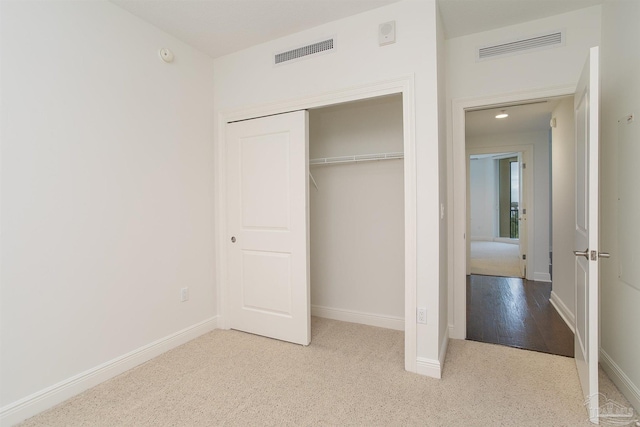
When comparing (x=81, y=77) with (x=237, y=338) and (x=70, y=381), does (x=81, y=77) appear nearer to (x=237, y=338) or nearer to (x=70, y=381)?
(x=70, y=381)

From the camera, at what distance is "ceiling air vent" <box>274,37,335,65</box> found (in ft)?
8.13

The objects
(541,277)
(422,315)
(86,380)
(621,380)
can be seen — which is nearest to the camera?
(621,380)

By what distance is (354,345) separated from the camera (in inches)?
104

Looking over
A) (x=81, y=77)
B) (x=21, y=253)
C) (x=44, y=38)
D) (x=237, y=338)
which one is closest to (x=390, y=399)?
(x=237, y=338)

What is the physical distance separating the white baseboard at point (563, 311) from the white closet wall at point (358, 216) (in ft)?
5.59

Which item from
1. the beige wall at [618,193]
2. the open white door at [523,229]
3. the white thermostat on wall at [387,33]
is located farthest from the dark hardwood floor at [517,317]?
the white thermostat on wall at [387,33]

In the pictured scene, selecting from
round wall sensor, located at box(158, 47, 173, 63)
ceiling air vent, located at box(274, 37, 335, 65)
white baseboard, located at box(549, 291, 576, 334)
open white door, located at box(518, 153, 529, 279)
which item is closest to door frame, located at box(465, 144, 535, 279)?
open white door, located at box(518, 153, 529, 279)

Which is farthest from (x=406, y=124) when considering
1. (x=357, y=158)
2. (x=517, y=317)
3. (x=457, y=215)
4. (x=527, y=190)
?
(x=527, y=190)

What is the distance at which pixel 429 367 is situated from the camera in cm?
214

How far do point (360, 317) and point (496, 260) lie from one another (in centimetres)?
468

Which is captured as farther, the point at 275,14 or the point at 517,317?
the point at 517,317

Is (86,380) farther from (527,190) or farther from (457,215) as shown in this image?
(527,190)

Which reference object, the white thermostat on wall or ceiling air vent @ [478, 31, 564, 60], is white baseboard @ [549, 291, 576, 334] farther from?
the white thermostat on wall

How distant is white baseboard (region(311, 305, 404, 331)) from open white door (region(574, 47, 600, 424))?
4.52 ft
